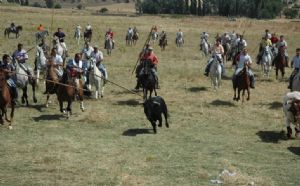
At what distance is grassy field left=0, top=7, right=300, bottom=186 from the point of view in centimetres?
1262

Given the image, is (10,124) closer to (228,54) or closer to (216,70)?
(216,70)

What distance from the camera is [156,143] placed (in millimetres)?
15719

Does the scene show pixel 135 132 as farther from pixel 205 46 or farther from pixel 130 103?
pixel 205 46

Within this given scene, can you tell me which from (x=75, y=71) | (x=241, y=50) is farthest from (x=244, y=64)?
(x=241, y=50)

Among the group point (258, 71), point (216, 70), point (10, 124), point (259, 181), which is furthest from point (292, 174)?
point (258, 71)

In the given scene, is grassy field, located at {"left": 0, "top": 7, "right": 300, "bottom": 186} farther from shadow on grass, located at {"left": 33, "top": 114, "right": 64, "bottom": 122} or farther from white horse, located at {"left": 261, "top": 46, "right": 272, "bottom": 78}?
white horse, located at {"left": 261, "top": 46, "right": 272, "bottom": 78}

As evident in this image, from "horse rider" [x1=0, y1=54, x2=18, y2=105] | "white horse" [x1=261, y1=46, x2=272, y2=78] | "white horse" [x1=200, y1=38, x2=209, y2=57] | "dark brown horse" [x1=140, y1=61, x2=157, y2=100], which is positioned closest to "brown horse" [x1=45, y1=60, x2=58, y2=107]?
"horse rider" [x1=0, y1=54, x2=18, y2=105]

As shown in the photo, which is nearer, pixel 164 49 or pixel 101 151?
pixel 101 151

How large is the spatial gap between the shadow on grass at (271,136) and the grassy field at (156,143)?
0.10ft

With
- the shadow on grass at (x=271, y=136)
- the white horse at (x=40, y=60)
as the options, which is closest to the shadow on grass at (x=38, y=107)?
the white horse at (x=40, y=60)

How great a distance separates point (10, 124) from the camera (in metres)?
17.2

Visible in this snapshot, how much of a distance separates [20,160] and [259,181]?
239 inches

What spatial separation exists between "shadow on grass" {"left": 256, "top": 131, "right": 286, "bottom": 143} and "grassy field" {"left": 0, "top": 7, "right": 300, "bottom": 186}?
1.2 inches

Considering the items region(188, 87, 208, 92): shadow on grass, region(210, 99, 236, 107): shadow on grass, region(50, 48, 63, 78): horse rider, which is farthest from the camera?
region(188, 87, 208, 92): shadow on grass
